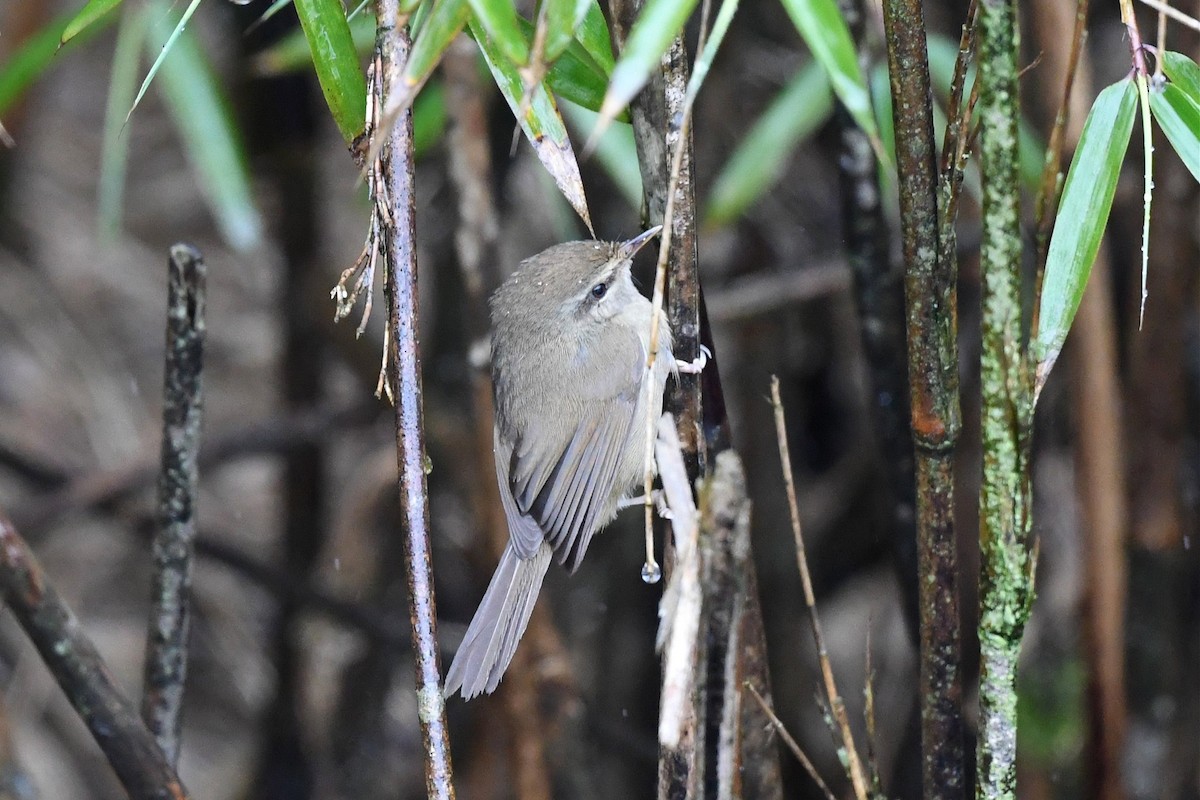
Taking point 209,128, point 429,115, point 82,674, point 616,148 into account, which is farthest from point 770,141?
point 82,674

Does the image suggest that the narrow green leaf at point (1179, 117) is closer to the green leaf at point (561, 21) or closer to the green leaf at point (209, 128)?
the green leaf at point (561, 21)

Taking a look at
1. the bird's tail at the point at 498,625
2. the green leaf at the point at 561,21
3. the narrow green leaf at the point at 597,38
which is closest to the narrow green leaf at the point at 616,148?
the bird's tail at the point at 498,625

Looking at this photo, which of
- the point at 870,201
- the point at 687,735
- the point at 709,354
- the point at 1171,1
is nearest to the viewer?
the point at 687,735

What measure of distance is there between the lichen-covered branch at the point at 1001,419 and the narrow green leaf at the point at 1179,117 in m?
0.37

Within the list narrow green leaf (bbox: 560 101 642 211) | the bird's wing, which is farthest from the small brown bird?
narrow green leaf (bbox: 560 101 642 211)

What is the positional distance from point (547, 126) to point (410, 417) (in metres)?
0.45

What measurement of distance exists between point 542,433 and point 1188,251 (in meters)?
1.61

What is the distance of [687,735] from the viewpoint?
1.68 m

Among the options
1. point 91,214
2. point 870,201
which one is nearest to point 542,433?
point 870,201

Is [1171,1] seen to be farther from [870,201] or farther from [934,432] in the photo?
[934,432]

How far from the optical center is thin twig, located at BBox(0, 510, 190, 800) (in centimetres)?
182

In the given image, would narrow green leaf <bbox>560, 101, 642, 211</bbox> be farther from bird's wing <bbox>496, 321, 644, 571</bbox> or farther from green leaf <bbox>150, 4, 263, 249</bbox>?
green leaf <bbox>150, 4, 263, 249</bbox>

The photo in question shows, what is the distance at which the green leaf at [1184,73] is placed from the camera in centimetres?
172

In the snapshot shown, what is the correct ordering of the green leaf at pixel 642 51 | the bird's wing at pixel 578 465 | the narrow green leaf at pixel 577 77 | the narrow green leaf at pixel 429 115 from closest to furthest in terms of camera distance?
the green leaf at pixel 642 51, the narrow green leaf at pixel 577 77, the bird's wing at pixel 578 465, the narrow green leaf at pixel 429 115
